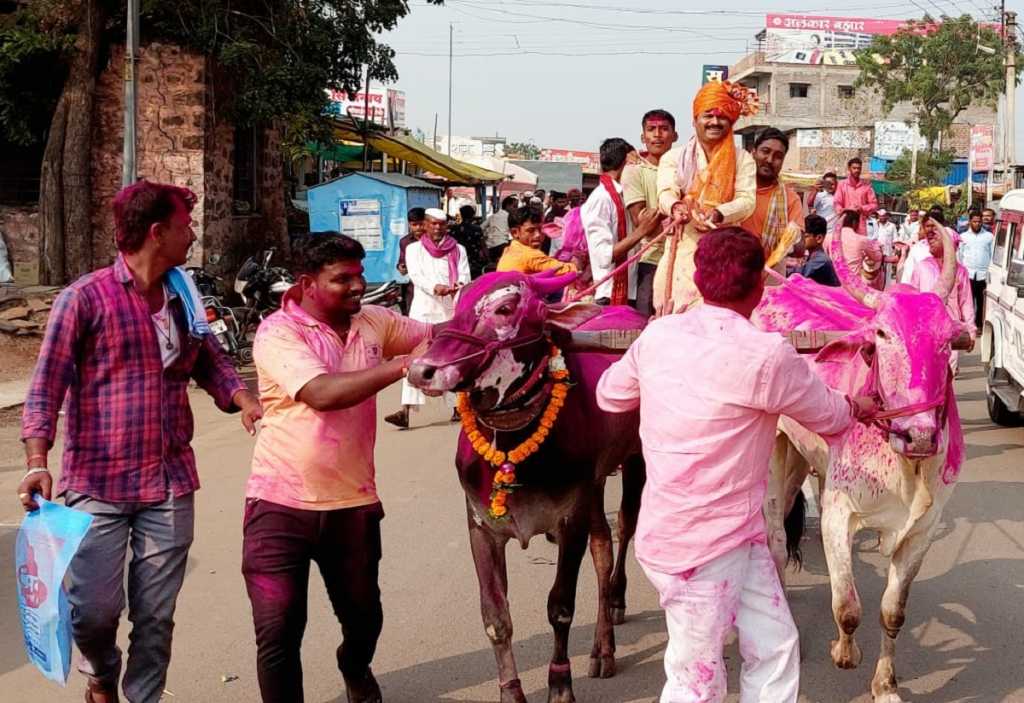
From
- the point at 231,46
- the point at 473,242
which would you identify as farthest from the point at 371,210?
the point at 231,46

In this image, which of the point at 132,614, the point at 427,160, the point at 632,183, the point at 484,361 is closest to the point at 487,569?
the point at 484,361

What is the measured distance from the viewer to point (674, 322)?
3604mm

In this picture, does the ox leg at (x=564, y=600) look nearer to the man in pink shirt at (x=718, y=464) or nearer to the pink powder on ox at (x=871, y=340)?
the pink powder on ox at (x=871, y=340)

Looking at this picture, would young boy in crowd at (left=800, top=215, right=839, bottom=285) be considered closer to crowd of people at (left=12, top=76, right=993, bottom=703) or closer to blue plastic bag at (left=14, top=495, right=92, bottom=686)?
crowd of people at (left=12, top=76, right=993, bottom=703)

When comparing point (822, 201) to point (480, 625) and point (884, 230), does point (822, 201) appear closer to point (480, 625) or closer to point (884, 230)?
point (884, 230)

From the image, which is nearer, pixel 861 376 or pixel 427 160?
pixel 861 376

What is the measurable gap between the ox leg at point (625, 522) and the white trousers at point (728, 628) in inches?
89.2

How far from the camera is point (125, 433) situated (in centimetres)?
409

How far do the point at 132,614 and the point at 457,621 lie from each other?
2.04 meters

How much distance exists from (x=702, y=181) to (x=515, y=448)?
1.93 m

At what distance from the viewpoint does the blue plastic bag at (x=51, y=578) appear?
3834 millimetres

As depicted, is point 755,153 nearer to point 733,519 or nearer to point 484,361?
point 484,361

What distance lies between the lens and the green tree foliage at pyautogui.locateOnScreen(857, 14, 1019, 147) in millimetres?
48000

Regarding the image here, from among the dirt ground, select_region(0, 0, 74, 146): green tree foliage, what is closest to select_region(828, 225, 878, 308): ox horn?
the dirt ground
